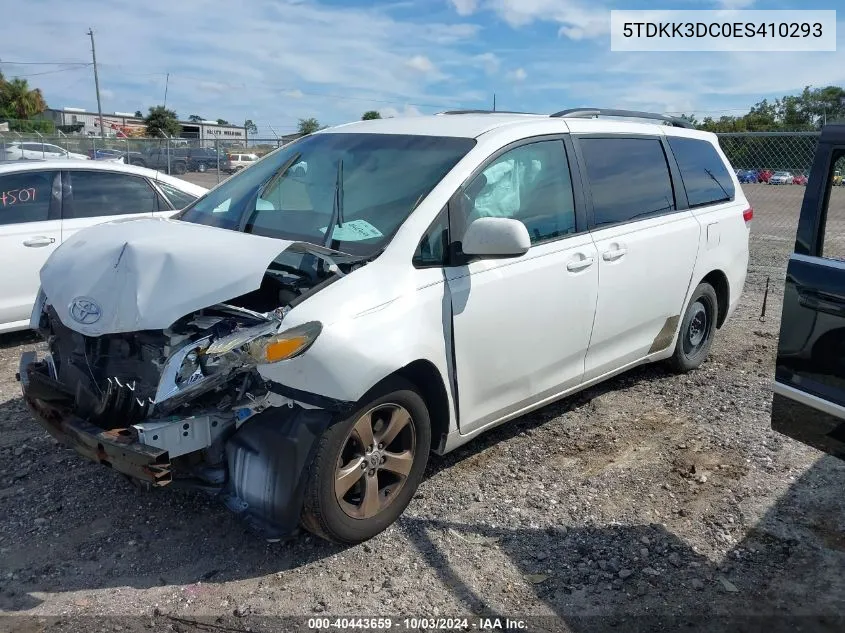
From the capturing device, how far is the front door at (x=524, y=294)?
355 centimetres

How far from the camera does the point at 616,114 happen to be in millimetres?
5016

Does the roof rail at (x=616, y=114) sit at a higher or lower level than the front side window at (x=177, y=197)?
higher

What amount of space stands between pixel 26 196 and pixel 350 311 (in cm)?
454

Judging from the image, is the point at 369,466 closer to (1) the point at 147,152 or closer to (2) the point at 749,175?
(2) the point at 749,175

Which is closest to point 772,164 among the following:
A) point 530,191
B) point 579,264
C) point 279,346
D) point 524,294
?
point 579,264

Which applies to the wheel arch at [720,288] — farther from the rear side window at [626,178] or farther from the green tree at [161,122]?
the green tree at [161,122]

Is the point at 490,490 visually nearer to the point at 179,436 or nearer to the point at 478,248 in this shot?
the point at 478,248

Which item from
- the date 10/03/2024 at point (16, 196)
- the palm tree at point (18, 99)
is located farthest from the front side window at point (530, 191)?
the palm tree at point (18, 99)

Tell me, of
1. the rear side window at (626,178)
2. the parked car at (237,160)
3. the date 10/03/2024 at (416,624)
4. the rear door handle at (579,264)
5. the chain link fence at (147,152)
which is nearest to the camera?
the date 10/03/2024 at (416,624)

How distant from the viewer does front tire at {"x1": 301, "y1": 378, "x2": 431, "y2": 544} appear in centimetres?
301

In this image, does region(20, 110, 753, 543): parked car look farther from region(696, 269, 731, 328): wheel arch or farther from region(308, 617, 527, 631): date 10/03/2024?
region(696, 269, 731, 328): wheel arch

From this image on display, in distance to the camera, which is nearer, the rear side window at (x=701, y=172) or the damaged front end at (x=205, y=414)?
the damaged front end at (x=205, y=414)

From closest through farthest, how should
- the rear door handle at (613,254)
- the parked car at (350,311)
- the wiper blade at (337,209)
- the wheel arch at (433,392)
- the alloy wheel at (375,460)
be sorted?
the parked car at (350,311)
the alloy wheel at (375,460)
the wheel arch at (433,392)
the wiper blade at (337,209)
the rear door handle at (613,254)

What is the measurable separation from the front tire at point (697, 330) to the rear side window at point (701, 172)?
2.19 ft
